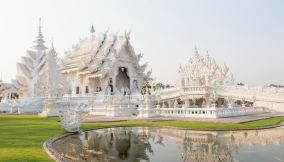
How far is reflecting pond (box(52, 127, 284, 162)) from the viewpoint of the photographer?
782 cm

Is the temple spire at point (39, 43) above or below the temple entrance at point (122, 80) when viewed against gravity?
above

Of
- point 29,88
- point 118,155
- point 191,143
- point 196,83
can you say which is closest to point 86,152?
point 118,155

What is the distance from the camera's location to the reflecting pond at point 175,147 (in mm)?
7824

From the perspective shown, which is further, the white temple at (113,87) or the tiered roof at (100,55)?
the tiered roof at (100,55)

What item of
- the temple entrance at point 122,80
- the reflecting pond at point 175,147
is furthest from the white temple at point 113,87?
the reflecting pond at point 175,147

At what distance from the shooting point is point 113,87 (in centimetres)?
3722

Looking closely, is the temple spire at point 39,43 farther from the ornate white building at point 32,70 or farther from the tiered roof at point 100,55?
the tiered roof at point 100,55

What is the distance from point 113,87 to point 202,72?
10.1m

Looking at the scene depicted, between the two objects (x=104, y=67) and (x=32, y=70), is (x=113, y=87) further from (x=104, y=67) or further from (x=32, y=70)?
(x=32, y=70)

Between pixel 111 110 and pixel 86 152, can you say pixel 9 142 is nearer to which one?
pixel 86 152

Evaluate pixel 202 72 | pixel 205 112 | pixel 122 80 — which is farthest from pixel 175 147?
pixel 122 80

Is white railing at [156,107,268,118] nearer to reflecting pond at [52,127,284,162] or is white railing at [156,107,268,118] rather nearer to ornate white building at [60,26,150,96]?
reflecting pond at [52,127,284,162]

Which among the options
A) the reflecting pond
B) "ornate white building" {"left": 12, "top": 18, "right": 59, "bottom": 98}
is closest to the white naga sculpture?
"ornate white building" {"left": 12, "top": 18, "right": 59, "bottom": 98}

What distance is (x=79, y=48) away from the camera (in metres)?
43.2
